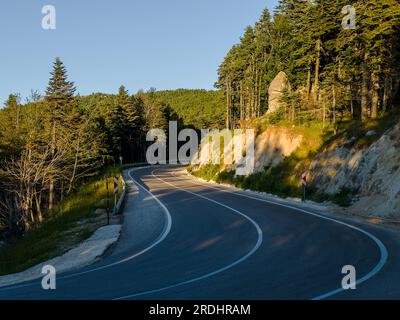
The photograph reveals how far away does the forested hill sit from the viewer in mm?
91000

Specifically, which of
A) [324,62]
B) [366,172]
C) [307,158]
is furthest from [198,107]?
[366,172]

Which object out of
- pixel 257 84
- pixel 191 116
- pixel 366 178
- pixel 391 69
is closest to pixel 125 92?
pixel 257 84

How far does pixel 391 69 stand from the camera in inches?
1114

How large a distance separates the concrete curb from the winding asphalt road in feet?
1.37

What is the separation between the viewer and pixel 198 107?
152 metres

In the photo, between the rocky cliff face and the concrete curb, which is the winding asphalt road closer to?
the concrete curb

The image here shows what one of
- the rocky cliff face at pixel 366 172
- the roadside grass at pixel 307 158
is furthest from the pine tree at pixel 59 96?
the rocky cliff face at pixel 366 172

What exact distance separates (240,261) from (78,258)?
5.00 meters

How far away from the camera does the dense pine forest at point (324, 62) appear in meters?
28.4

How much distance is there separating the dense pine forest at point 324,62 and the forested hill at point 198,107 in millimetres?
5437

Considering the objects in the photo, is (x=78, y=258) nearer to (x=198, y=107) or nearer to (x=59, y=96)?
(x=59, y=96)

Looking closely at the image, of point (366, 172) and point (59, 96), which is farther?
point (59, 96)

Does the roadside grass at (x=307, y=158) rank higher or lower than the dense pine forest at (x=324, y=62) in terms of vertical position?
lower

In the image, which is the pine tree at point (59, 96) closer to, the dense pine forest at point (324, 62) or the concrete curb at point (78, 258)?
the dense pine forest at point (324, 62)
